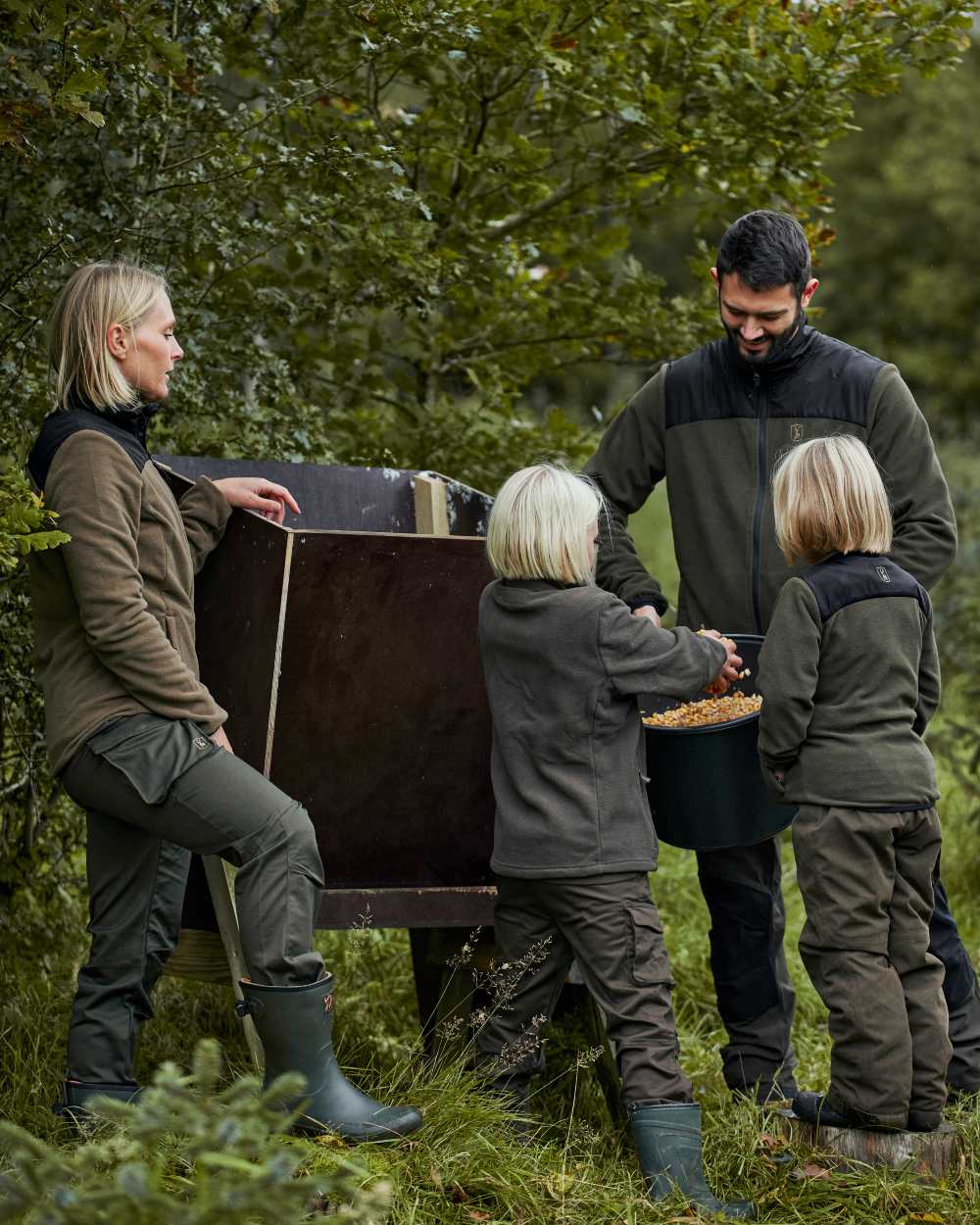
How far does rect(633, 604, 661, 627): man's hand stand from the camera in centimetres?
343

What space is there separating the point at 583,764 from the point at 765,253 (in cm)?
123

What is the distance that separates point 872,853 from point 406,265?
7.46 feet

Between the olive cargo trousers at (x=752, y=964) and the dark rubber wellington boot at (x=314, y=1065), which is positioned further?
the olive cargo trousers at (x=752, y=964)

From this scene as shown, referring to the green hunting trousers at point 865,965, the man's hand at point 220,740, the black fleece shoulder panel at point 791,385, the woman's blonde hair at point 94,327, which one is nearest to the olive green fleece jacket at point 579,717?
the green hunting trousers at point 865,965

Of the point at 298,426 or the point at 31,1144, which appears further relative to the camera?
the point at 298,426

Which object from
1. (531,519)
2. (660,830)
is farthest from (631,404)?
(660,830)

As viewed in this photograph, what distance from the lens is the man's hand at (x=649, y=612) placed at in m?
3.43

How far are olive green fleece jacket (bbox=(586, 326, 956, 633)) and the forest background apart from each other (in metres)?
0.98

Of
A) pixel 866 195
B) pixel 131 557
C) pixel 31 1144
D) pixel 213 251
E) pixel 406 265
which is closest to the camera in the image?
pixel 31 1144

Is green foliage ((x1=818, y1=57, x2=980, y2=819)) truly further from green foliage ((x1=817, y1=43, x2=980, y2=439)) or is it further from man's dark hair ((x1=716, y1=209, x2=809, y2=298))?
man's dark hair ((x1=716, y1=209, x2=809, y2=298))

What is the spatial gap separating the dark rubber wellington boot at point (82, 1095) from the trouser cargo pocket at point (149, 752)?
0.64 metres

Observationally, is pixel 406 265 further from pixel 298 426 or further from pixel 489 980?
pixel 489 980

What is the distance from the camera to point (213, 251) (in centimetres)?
427

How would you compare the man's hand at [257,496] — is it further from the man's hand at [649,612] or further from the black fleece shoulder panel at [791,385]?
the black fleece shoulder panel at [791,385]
